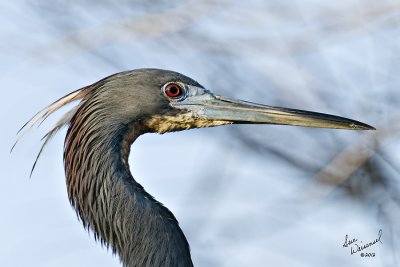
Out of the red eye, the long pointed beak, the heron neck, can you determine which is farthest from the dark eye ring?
the heron neck

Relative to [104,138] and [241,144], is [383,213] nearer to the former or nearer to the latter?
[241,144]

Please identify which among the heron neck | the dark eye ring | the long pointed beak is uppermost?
the long pointed beak

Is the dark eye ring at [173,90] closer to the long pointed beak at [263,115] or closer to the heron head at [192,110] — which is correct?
the heron head at [192,110]

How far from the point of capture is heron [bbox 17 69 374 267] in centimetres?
285

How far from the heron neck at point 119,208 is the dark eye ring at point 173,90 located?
12.6 inches

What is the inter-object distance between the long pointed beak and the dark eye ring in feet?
0.48

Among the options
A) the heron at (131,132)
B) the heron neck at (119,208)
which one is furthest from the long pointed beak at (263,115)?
the heron neck at (119,208)

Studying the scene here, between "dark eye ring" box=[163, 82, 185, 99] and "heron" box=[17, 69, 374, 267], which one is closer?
"heron" box=[17, 69, 374, 267]

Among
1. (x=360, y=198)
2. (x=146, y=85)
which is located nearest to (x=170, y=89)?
(x=146, y=85)

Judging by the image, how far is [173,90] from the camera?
3195mm

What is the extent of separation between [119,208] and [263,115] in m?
0.91

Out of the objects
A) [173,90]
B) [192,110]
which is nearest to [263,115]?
[192,110]

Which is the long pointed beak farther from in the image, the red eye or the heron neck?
the heron neck

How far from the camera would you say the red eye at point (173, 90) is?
125 inches
